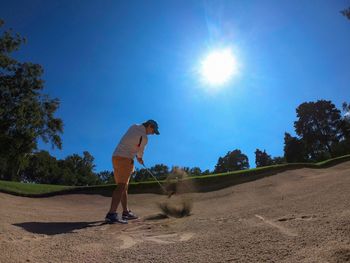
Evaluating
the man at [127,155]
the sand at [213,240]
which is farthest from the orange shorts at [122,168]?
the sand at [213,240]

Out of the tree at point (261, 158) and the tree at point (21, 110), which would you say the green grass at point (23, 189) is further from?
the tree at point (261, 158)

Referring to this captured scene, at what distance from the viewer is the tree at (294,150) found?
2559 inches

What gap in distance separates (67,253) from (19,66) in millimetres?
28652

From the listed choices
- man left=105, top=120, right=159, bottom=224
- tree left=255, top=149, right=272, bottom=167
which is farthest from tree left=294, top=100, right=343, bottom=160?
man left=105, top=120, right=159, bottom=224

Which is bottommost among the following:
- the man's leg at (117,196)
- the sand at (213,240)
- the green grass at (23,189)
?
the sand at (213,240)

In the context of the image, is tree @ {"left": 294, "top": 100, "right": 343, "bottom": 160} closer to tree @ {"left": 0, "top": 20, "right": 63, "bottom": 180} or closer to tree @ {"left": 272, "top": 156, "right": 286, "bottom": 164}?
tree @ {"left": 272, "top": 156, "right": 286, "bottom": 164}

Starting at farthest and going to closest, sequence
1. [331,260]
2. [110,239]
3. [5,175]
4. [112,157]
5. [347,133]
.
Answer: [5,175]
[347,133]
[112,157]
[110,239]
[331,260]

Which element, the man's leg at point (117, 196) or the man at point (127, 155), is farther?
the man at point (127, 155)

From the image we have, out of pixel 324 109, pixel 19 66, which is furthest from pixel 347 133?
pixel 19 66

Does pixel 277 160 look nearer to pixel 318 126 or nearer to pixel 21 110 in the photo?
pixel 318 126

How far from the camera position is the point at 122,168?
708 centimetres

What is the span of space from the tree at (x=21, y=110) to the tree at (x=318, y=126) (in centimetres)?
5032

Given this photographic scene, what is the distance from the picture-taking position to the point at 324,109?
2697 inches

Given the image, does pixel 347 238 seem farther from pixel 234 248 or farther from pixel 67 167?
pixel 67 167
